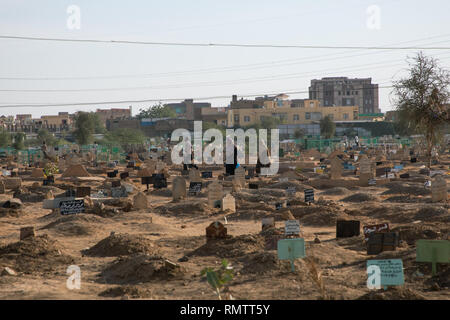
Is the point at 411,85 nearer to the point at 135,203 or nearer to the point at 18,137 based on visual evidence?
the point at 135,203

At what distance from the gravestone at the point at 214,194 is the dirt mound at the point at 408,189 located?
24.8 feet

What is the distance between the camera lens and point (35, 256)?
13.6 m

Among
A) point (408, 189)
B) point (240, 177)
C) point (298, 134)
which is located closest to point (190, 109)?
point (298, 134)

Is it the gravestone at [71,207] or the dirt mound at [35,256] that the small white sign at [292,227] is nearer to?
the dirt mound at [35,256]

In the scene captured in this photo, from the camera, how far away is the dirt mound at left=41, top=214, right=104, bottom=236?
17547 mm

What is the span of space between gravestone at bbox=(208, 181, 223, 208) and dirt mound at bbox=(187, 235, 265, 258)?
7.58m

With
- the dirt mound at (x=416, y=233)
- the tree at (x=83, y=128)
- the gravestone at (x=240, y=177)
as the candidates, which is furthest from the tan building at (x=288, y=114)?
the dirt mound at (x=416, y=233)

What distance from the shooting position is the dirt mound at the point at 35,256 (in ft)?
42.4

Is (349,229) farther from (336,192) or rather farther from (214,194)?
(336,192)

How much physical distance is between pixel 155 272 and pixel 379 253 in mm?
4269

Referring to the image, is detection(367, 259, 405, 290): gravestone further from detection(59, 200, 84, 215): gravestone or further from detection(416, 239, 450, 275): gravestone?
detection(59, 200, 84, 215): gravestone

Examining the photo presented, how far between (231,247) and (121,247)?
233 cm

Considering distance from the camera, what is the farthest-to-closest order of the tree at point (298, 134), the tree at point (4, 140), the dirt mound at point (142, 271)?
1. the tree at point (298, 134)
2. the tree at point (4, 140)
3. the dirt mound at point (142, 271)
